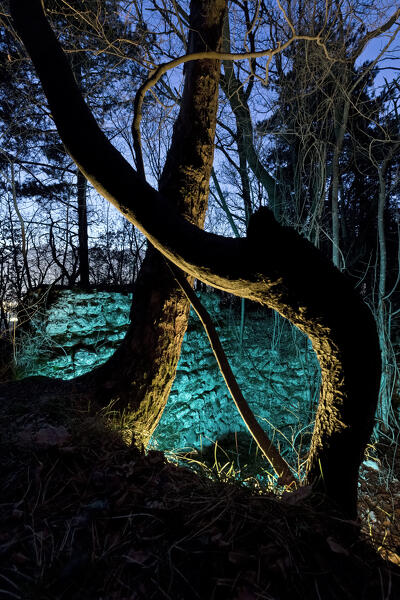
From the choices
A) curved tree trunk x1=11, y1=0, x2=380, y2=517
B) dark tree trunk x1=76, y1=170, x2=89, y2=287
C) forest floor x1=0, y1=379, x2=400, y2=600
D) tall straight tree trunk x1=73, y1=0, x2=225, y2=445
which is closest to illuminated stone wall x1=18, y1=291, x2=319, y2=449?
tall straight tree trunk x1=73, y1=0, x2=225, y2=445

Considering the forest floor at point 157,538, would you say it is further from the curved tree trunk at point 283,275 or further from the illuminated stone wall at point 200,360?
the illuminated stone wall at point 200,360

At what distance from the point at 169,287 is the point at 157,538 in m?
1.45

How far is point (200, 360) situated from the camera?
→ 16.4 ft

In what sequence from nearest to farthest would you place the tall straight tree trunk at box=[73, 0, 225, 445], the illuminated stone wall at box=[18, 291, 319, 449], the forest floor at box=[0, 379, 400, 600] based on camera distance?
the forest floor at box=[0, 379, 400, 600] < the tall straight tree trunk at box=[73, 0, 225, 445] < the illuminated stone wall at box=[18, 291, 319, 449]

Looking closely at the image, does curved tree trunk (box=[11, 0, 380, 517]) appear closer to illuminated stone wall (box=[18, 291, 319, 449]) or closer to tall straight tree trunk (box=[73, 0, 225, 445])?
→ tall straight tree trunk (box=[73, 0, 225, 445])

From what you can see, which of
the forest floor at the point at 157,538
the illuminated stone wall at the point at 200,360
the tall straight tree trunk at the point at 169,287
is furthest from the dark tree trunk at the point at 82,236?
the forest floor at the point at 157,538

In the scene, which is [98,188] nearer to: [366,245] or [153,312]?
[153,312]

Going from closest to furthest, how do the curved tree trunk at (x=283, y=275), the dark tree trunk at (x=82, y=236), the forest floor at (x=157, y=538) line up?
the forest floor at (x=157, y=538) → the curved tree trunk at (x=283, y=275) → the dark tree trunk at (x=82, y=236)

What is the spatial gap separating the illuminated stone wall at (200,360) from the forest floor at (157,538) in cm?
253

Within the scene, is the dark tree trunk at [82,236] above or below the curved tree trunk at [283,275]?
above

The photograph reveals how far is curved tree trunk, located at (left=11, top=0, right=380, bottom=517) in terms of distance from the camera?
0.93 meters

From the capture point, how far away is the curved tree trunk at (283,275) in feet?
3.04

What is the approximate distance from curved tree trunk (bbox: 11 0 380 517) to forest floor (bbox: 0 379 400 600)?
234mm

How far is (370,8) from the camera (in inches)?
102
